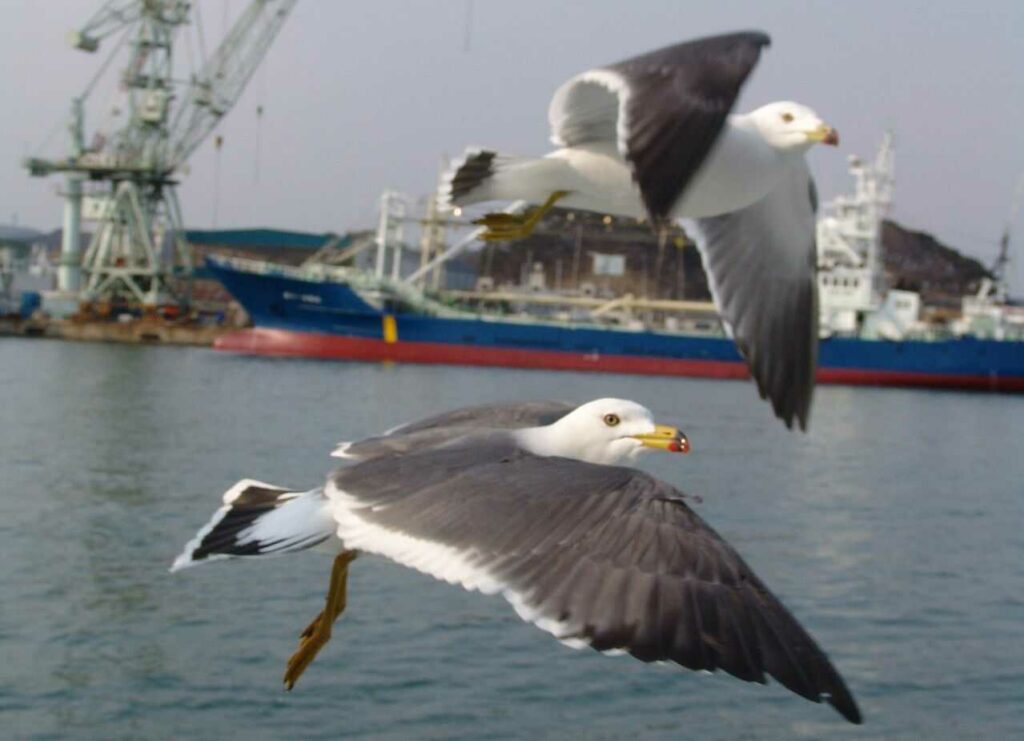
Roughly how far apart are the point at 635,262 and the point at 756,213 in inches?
3292

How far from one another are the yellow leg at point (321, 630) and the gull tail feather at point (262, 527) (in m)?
0.22

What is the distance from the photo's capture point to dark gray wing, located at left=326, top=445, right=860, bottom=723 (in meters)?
3.46

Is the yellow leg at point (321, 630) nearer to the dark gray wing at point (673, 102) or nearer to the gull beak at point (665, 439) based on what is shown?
the gull beak at point (665, 439)

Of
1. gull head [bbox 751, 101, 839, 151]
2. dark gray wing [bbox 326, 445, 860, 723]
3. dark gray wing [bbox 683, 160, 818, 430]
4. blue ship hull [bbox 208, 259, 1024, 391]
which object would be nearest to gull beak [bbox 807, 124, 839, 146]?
gull head [bbox 751, 101, 839, 151]

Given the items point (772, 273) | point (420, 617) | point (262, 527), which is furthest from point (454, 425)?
point (420, 617)

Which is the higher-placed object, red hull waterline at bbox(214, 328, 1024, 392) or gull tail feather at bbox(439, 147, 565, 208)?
gull tail feather at bbox(439, 147, 565, 208)

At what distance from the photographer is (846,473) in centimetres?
2623

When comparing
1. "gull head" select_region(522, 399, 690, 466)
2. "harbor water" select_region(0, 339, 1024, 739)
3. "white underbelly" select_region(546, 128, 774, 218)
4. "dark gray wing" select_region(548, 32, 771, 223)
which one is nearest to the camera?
"dark gray wing" select_region(548, 32, 771, 223)

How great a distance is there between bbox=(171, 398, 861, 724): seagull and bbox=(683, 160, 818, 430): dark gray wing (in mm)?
815

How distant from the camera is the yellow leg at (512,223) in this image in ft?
14.6

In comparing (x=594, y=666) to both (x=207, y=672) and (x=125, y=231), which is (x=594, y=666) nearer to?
(x=207, y=672)

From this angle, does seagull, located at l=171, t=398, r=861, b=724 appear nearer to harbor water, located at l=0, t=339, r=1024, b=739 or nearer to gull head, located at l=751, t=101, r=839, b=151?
gull head, located at l=751, t=101, r=839, b=151

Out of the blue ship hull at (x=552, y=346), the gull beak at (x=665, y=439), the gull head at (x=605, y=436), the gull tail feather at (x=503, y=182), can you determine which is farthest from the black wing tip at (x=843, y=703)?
the blue ship hull at (x=552, y=346)

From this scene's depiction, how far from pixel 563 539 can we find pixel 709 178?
1129mm
